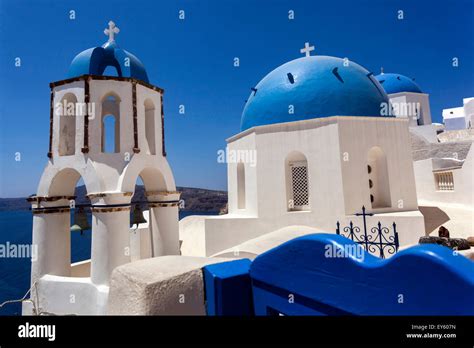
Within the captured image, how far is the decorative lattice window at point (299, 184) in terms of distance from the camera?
10.6m

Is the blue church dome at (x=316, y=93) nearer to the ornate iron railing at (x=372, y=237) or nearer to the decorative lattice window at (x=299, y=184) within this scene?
the decorative lattice window at (x=299, y=184)

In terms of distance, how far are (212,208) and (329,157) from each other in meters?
95.0

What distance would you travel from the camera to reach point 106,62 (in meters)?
7.60

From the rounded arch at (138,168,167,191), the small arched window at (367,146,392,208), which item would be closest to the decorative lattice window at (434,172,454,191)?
the small arched window at (367,146,392,208)

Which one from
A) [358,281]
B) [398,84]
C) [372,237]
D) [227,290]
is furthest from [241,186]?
[398,84]

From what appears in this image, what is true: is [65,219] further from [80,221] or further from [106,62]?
[106,62]

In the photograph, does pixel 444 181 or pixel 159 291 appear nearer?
pixel 159 291

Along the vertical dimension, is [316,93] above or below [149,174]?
above

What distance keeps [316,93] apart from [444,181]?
9219 mm

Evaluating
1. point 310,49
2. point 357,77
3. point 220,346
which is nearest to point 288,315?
point 220,346

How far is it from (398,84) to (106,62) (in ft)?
92.0

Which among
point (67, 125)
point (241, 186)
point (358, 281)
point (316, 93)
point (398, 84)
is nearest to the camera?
point (358, 281)

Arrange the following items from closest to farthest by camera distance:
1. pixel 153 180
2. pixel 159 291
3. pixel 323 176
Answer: pixel 159 291 < pixel 153 180 < pixel 323 176

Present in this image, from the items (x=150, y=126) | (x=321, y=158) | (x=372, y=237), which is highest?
(x=150, y=126)
